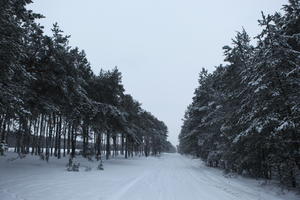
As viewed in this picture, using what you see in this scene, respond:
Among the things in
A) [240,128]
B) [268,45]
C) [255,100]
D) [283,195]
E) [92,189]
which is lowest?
[283,195]

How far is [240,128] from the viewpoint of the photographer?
1506 centimetres

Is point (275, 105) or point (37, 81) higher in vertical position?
point (37, 81)

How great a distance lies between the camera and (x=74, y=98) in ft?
51.4

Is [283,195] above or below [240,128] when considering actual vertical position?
below

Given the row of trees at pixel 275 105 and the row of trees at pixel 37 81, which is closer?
the row of trees at pixel 37 81

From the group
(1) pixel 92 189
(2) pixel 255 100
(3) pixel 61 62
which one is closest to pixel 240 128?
(2) pixel 255 100

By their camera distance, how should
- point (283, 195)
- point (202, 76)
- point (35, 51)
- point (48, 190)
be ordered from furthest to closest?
1. point (202, 76)
2. point (35, 51)
3. point (283, 195)
4. point (48, 190)

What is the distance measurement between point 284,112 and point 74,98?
12833mm

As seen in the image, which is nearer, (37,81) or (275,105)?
(275,105)

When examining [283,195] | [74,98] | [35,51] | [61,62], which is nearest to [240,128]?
[283,195]

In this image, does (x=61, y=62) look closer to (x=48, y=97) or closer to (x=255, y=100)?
(x=48, y=97)

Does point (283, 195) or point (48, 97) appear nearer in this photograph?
point (283, 195)

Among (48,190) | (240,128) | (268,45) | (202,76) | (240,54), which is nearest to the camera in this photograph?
(48,190)

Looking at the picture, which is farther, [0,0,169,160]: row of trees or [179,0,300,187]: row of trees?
[179,0,300,187]: row of trees
